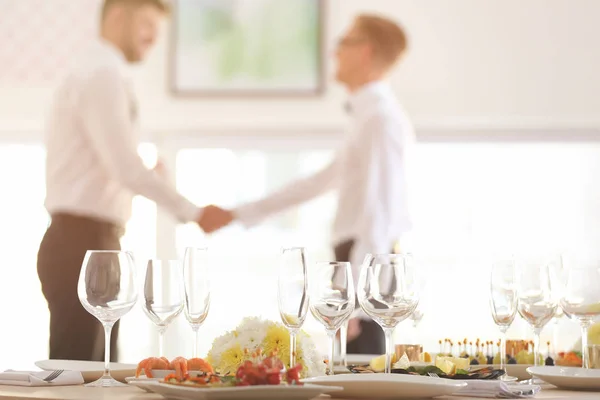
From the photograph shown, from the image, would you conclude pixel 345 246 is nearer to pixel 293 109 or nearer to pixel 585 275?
pixel 293 109

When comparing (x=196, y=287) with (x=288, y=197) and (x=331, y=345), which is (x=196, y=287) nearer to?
(x=331, y=345)

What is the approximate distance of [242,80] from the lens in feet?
13.9

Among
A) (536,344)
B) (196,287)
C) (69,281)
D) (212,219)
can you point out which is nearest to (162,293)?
(196,287)

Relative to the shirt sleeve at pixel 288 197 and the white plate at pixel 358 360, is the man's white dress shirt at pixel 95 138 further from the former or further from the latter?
the white plate at pixel 358 360

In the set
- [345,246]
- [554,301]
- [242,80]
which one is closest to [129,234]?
[242,80]

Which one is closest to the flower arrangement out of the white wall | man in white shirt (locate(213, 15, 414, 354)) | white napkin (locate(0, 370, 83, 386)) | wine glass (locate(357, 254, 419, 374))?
wine glass (locate(357, 254, 419, 374))

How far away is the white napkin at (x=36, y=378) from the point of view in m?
1.49

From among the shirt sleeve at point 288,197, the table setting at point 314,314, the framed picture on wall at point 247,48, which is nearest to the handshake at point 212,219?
the shirt sleeve at point 288,197

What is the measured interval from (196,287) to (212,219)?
7.42ft

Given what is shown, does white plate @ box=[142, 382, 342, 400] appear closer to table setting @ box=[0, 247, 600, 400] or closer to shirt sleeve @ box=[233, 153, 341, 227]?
table setting @ box=[0, 247, 600, 400]

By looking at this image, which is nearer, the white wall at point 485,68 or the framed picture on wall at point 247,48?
the white wall at point 485,68

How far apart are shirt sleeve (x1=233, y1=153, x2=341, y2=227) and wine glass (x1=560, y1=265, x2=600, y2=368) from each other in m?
2.34

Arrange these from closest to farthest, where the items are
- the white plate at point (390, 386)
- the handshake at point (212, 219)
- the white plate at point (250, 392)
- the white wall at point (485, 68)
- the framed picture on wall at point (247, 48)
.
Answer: the white plate at point (250, 392) < the white plate at point (390, 386) < the handshake at point (212, 219) < the white wall at point (485, 68) < the framed picture on wall at point (247, 48)

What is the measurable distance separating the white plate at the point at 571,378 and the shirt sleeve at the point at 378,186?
56.2 inches
